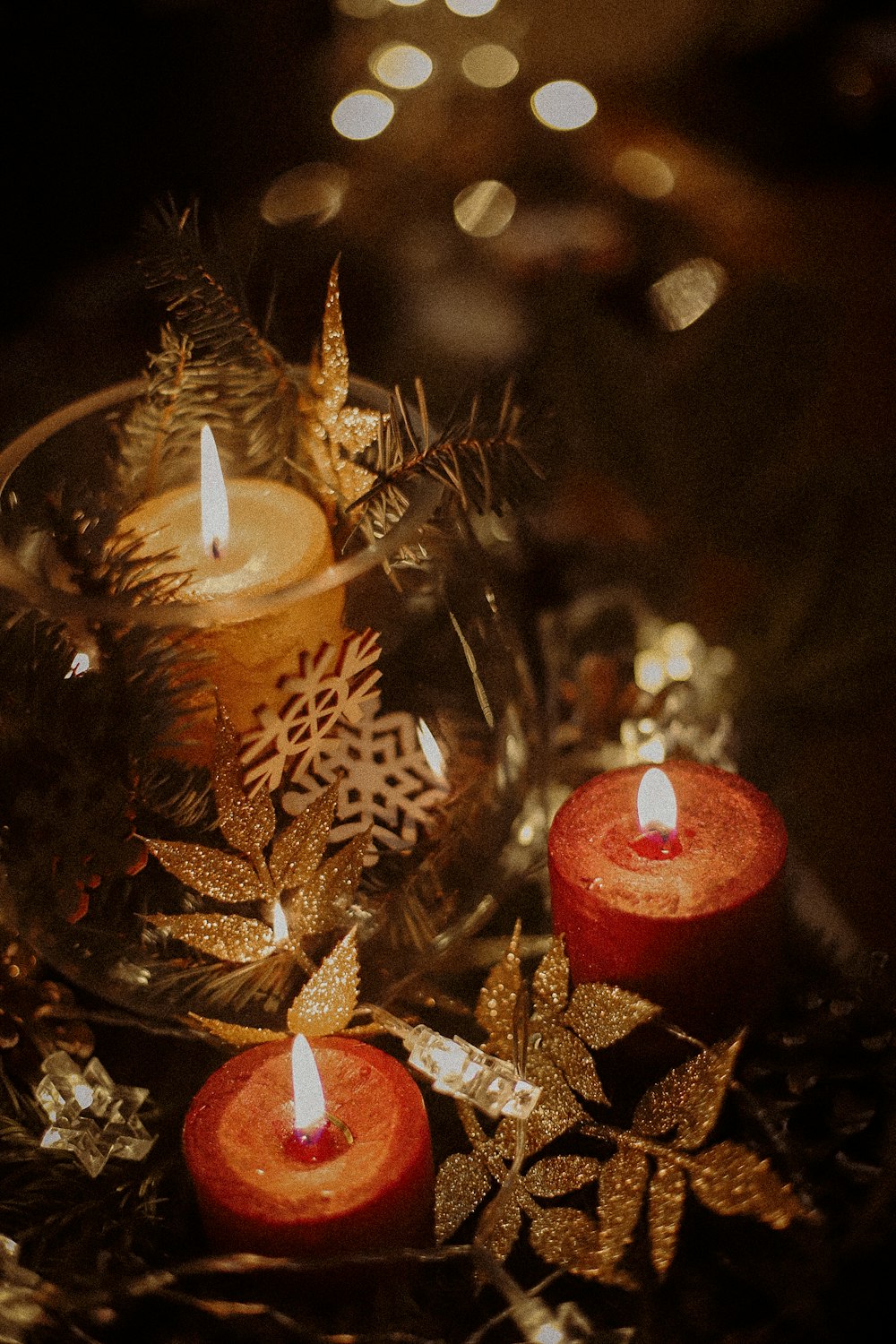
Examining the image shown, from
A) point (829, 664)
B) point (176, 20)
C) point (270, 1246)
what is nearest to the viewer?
point (270, 1246)

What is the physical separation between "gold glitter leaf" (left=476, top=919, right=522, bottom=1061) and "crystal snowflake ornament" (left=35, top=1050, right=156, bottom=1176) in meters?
0.15

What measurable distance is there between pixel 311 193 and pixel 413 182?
0.10 metres

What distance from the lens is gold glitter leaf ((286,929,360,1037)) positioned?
510mm

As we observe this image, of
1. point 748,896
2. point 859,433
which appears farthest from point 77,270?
point 748,896

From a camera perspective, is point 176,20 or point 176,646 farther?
point 176,20

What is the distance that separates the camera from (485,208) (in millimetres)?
1139

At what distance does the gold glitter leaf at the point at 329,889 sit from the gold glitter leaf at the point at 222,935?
1 cm

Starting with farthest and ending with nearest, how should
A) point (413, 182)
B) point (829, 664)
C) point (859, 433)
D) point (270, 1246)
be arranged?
point (413, 182) < point (859, 433) < point (829, 664) < point (270, 1246)

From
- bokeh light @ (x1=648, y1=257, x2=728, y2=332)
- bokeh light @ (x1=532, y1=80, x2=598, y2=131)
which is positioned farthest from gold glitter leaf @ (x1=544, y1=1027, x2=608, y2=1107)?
bokeh light @ (x1=532, y1=80, x2=598, y2=131)

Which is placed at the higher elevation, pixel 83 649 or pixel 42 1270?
pixel 83 649

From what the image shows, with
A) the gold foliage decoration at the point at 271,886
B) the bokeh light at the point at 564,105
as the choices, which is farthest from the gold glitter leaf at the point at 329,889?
the bokeh light at the point at 564,105

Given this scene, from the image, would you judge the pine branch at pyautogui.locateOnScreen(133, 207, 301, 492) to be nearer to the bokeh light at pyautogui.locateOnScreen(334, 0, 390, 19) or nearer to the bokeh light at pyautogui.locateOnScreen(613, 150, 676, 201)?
the bokeh light at pyautogui.locateOnScreen(613, 150, 676, 201)

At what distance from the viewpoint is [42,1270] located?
0.47m

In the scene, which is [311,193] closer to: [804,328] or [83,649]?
[804,328]
